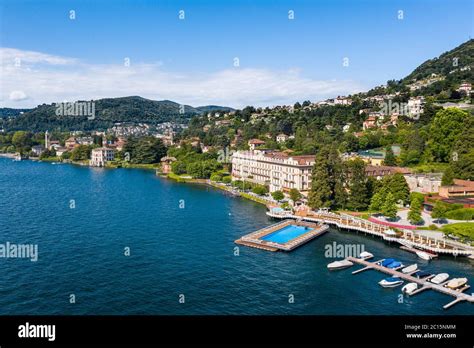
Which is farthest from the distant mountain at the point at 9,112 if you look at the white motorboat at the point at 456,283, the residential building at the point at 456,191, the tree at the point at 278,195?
the white motorboat at the point at 456,283

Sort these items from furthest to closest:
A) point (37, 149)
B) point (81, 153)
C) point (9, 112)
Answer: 1. point (9, 112)
2. point (37, 149)
3. point (81, 153)

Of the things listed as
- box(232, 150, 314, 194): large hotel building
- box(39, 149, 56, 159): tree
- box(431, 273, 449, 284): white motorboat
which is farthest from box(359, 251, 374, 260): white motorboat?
→ box(39, 149, 56, 159): tree

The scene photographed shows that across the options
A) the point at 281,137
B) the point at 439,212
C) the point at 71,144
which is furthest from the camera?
the point at 71,144

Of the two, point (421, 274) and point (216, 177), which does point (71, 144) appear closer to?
point (216, 177)

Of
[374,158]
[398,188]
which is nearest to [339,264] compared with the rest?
[398,188]

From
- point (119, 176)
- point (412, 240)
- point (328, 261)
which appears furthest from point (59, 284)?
point (119, 176)

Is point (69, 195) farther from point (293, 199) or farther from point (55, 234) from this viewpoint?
point (293, 199)
